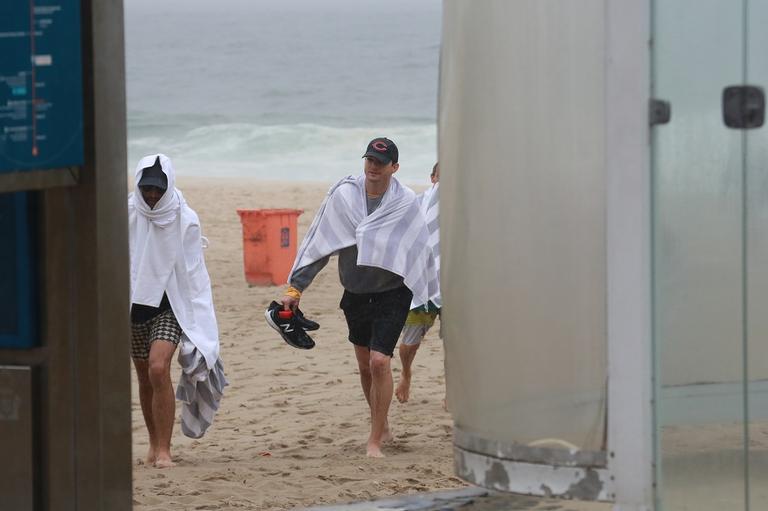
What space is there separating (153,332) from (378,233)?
1288 millimetres

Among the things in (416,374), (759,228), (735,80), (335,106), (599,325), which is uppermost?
(335,106)

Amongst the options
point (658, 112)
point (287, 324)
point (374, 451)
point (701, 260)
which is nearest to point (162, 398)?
point (287, 324)

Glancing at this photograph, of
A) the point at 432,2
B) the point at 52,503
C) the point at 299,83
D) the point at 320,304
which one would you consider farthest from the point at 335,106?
the point at 52,503

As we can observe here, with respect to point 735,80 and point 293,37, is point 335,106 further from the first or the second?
point 735,80

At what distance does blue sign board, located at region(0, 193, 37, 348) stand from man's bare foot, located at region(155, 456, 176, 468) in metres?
3.51

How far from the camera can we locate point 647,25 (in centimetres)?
362

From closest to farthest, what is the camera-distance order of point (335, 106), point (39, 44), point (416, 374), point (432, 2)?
point (39, 44), point (416, 374), point (335, 106), point (432, 2)

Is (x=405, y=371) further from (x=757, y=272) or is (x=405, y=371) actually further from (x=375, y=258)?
(x=757, y=272)

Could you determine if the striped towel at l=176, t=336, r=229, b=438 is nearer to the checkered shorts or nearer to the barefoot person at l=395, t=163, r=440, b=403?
the checkered shorts

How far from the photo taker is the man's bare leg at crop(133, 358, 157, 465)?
7340mm

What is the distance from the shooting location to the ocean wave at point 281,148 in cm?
3656

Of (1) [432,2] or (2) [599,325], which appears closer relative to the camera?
(2) [599,325]

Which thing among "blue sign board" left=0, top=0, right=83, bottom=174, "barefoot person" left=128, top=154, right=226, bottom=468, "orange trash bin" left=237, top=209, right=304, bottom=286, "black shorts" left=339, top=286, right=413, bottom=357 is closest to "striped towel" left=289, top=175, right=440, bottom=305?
"black shorts" left=339, top=286, right=413, bottom=357

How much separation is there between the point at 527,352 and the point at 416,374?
20.6 feet
